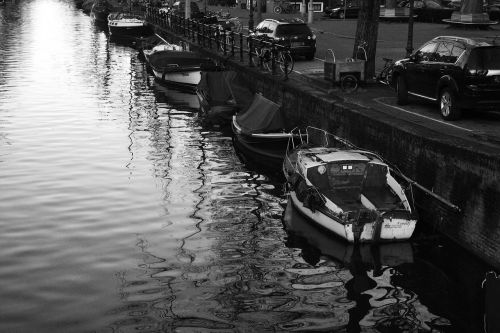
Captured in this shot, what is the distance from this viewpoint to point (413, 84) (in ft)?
60.8

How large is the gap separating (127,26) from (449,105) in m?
47.3

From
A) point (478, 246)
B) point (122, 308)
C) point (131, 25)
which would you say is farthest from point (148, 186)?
point (131, 25)

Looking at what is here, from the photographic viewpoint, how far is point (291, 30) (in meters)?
30.0

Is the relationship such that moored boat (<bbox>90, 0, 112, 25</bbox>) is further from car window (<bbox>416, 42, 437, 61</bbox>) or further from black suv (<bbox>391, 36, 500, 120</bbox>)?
black suv (<bbox>391, 36, 500, 120</bbox>)

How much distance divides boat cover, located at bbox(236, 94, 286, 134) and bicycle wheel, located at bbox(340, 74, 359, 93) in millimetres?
2298

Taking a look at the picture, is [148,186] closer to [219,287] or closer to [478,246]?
[219,287]

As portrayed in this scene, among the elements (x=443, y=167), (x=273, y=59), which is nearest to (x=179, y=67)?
(x=273, y=59)

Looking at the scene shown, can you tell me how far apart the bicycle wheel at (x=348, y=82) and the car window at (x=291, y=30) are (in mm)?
8607

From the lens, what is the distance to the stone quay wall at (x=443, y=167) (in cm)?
1245

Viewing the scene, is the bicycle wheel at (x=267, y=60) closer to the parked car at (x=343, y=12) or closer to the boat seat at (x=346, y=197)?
the boat seat at (x=346, y=197)

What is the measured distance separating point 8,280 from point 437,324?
7428 millimetres

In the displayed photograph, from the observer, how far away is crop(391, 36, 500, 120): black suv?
Answer: 51.9ft

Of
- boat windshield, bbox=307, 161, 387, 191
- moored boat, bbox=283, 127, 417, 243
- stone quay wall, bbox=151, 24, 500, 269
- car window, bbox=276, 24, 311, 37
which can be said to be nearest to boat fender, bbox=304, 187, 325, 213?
moored boat, bbox=283, 127, 417, 243

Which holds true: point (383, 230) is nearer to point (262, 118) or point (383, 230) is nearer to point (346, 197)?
point (346, 197)
